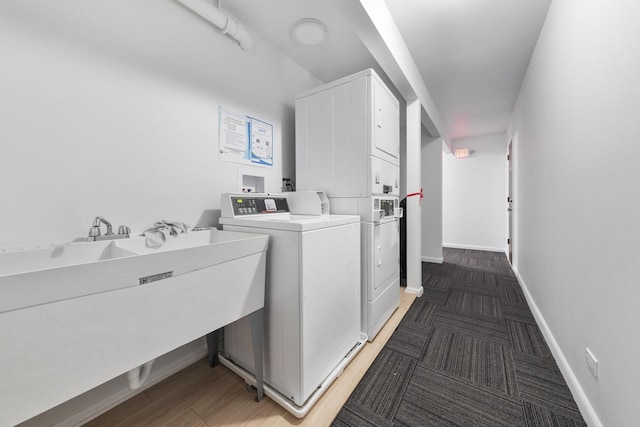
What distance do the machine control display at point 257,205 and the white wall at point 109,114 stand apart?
25 centimetres

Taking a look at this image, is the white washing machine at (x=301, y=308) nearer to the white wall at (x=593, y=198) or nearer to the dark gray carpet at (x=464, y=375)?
the dark gray carpet at (x=464, y=375)

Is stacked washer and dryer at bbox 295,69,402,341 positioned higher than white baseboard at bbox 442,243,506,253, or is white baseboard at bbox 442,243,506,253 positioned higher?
stacked washer and dryer at bbox 295,69,402,341

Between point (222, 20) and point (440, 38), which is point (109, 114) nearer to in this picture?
point (222, 20)

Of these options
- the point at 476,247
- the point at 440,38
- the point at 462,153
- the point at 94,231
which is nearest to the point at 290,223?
the point at 94,231

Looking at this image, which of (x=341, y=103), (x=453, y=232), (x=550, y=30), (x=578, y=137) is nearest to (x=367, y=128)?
(x=341, y=103)

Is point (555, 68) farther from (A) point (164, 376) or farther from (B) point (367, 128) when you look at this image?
(A) point (164, 376)

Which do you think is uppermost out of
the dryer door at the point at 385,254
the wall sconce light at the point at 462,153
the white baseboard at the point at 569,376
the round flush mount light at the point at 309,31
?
the round flush mount light at the point at 309,31

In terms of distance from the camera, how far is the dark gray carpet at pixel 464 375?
1168mm

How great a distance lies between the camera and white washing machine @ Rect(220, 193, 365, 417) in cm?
119

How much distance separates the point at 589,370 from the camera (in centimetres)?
113

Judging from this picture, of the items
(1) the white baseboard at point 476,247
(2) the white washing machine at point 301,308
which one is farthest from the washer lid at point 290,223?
(1) the white baseboard at point 476,247

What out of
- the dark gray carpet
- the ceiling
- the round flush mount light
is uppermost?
the ceiling

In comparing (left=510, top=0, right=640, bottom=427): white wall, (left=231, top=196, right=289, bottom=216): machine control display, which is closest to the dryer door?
(left=231, top=196, right=289, bottom=216): machine control display

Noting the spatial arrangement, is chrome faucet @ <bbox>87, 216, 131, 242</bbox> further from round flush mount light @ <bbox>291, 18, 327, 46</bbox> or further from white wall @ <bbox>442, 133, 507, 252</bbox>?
white wall @ <bbox>442, 133, 507, 252</bbox>
